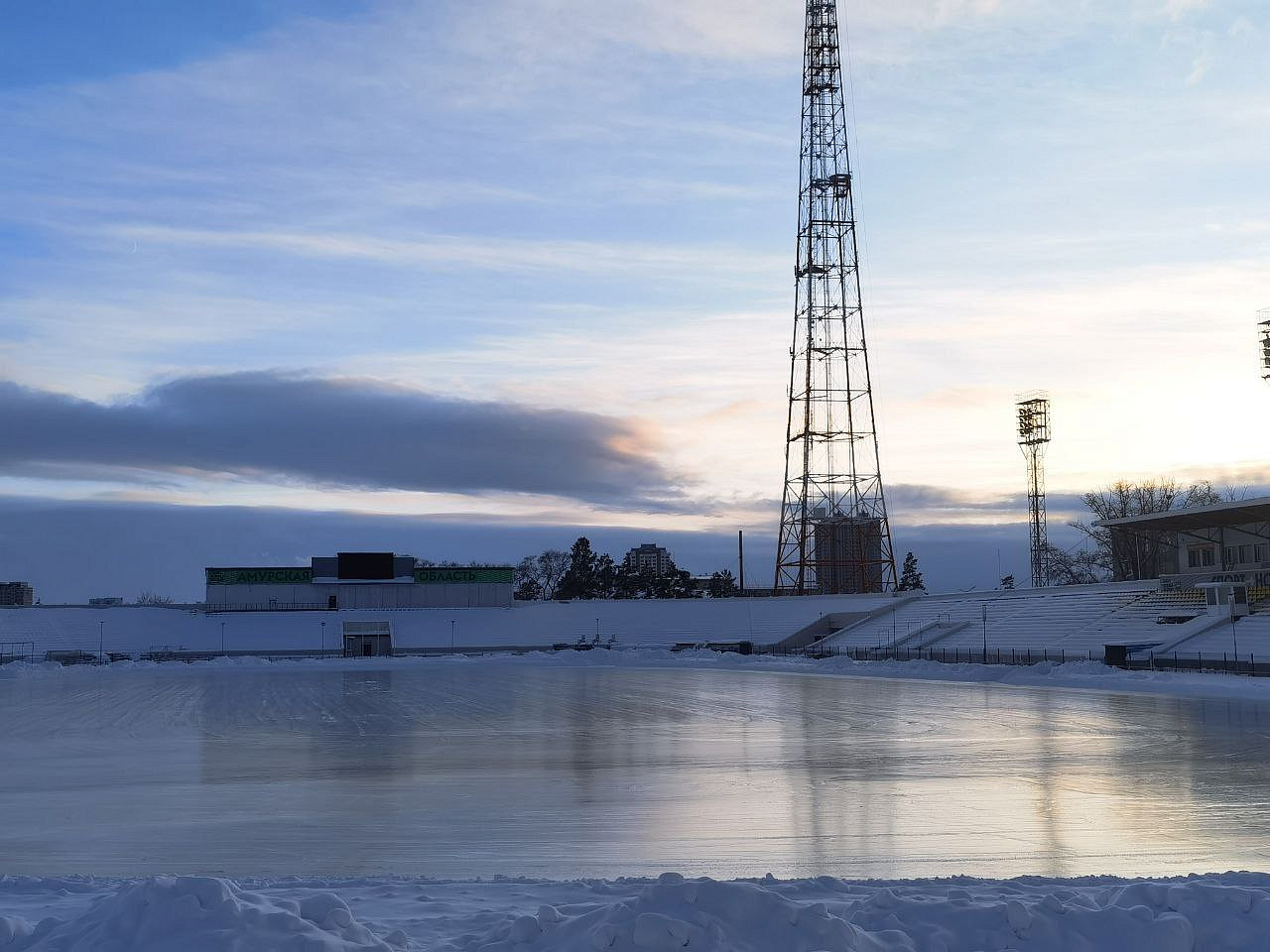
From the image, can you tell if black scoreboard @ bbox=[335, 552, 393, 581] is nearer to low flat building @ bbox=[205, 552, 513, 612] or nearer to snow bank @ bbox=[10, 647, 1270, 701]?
low flat building @ bbox=[205, 552, 513, 612]

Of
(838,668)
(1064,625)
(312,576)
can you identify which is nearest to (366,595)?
(312,576)

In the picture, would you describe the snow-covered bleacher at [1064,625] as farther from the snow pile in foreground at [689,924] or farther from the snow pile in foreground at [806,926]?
the snow pile in foreground at [806,926]

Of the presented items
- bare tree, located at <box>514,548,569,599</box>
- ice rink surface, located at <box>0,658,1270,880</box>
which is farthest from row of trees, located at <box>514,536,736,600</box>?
ice rink surface, located at <box>0,658,1270,880</box>

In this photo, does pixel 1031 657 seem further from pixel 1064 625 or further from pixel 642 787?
pixel 642 787

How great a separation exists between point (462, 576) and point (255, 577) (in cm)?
1571

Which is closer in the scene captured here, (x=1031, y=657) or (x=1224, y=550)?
(x=1031, y=657)

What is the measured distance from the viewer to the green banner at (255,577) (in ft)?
285

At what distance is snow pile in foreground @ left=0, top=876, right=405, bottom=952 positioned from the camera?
6.93 meters

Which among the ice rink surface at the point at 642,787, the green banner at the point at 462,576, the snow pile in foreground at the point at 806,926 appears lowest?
the ice rink surface at the point at 642,787

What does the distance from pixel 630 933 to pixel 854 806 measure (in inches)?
337

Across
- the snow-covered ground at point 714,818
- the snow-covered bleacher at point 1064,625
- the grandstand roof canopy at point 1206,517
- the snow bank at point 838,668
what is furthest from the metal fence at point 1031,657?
the grandstand roof canopy at point 1206,517

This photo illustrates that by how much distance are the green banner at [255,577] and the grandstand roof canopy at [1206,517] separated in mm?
57750

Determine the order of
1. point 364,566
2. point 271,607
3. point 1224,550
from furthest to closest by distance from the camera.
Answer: point 364,566 → point 271,607 → point 1224,550

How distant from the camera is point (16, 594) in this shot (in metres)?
118
